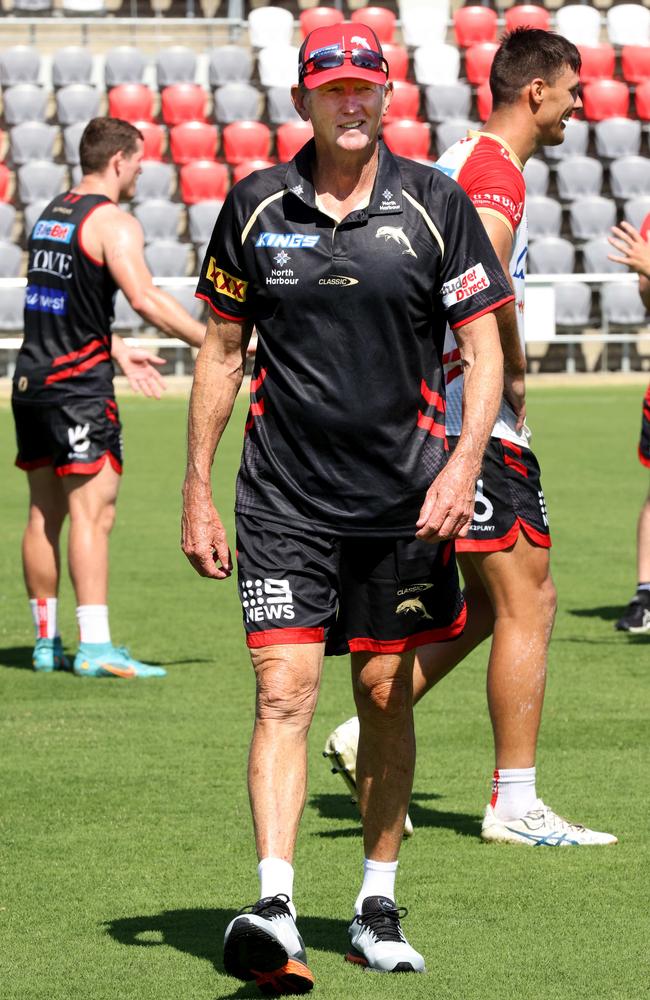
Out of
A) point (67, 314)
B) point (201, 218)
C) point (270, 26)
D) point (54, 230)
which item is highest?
point (270, 26)

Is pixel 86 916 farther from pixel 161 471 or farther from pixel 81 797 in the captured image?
pixel 161 471

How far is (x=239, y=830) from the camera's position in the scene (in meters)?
5.35

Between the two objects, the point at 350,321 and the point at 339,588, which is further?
the point at 339,588

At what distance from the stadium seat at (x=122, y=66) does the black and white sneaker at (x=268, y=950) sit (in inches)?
861

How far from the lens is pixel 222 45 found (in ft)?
85.5

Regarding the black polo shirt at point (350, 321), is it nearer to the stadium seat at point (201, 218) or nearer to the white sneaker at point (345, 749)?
the white sneaker at point (345, 749)

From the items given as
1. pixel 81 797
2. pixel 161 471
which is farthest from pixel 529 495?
pixel 161 471

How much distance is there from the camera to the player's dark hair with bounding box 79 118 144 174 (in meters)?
8.06

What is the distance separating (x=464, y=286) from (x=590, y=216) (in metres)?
20.3

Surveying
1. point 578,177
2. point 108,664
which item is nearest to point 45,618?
point 108,664

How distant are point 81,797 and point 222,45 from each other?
71.1 ft

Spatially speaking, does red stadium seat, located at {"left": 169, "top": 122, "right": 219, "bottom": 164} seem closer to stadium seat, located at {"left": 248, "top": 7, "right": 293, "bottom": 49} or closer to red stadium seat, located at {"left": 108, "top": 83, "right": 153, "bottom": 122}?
red stadium seat, located at {"left": 108, "top": 83, "right": 153, "bottom": 122}

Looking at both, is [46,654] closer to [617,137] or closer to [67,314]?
[67,314]

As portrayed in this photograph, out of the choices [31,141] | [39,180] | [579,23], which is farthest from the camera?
[579,23]
